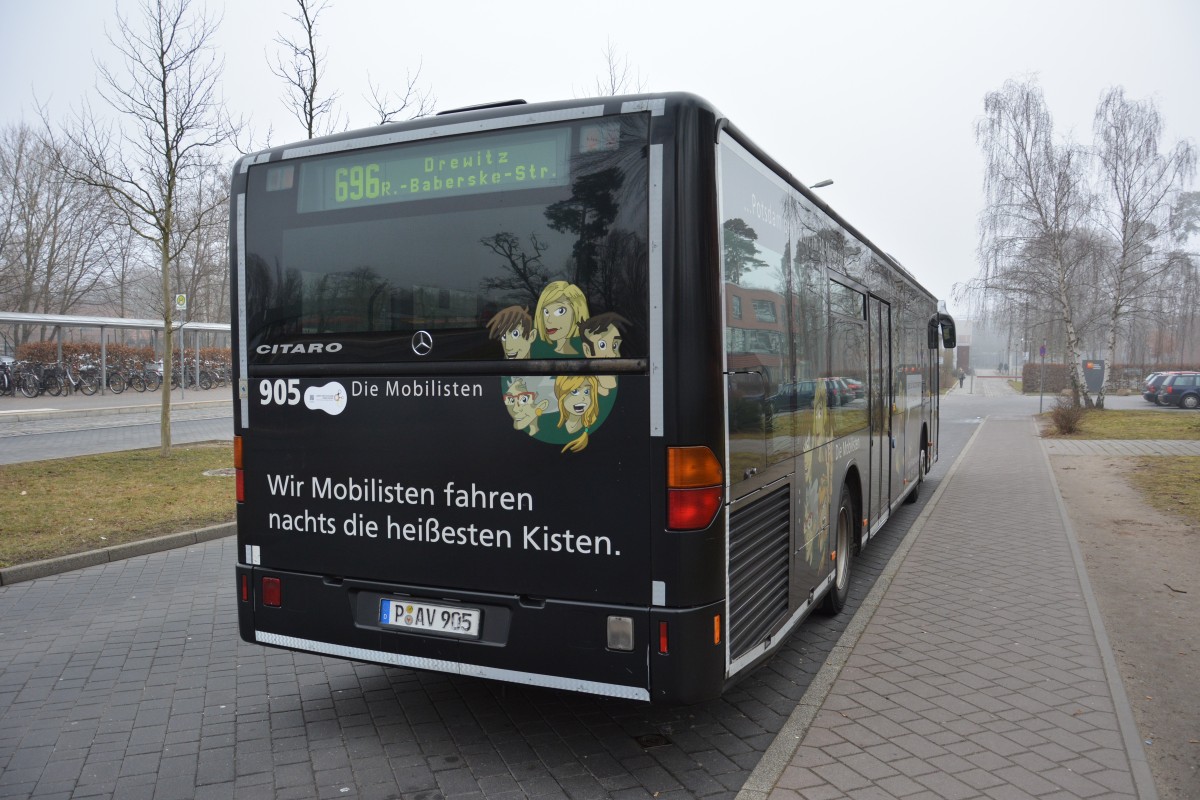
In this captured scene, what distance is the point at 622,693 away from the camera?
3631mm

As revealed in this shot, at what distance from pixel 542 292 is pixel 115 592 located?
534 cm

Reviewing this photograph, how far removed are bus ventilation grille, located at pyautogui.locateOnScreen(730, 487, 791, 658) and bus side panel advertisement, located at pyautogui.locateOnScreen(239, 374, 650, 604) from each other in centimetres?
50

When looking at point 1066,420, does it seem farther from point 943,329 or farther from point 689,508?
point 689,508

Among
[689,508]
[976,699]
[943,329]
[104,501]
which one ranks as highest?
[943,329]

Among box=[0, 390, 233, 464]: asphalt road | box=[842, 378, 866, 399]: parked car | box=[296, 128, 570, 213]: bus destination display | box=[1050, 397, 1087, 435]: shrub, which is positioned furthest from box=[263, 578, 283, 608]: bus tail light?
box=[1050, 397, 1087, 435]: shrub

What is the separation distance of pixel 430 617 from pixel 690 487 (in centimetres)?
138

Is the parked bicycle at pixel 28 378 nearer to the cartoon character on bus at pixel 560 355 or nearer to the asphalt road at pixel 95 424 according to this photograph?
the asphalt road at pixel 95 424

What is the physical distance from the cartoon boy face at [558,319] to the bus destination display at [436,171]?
0.52 meters

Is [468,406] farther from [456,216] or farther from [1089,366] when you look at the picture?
[1089,366]

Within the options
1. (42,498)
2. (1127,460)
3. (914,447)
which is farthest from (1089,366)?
(42,498)

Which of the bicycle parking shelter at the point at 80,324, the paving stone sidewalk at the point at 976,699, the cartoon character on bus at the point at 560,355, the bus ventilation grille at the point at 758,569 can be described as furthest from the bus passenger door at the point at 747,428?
the bicycle parking shelter at the point at 80,324

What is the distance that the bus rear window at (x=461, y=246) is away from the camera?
359cm

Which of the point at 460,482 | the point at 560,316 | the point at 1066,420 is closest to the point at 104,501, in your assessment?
the point at 460,482

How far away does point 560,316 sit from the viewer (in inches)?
144
